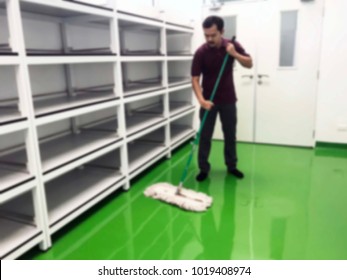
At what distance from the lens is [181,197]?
2828mm

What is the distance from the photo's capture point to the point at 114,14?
2.70 meters

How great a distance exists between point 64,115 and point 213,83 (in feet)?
5.18

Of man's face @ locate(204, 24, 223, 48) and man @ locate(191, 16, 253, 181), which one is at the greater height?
man's face @ locate(204, 24, 223, 48)

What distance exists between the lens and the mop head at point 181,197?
2713 mm

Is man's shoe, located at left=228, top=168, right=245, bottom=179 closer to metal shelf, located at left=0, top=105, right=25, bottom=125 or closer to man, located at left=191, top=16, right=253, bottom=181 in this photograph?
man, located at left=191, top=16, right=253, bottom=181

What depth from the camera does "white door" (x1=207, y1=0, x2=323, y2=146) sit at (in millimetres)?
4180

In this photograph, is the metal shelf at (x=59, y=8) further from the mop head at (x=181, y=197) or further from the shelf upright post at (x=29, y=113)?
the mop head at (x=181, y=197)

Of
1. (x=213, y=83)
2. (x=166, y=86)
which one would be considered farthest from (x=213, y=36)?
(x=166, y=86)

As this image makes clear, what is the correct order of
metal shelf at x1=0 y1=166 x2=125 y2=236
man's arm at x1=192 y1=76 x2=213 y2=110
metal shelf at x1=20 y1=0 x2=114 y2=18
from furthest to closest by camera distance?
man's arm at x1=192 y1=76 x2=213 y2=110 < metal shelf at x1=0 y1=166 x2=125 y2=236 < metal shelf at x1=20 y1=0 x2=114 y2=18

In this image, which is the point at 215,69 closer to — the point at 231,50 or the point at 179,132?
the point at 231,50

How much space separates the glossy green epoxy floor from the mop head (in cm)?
6

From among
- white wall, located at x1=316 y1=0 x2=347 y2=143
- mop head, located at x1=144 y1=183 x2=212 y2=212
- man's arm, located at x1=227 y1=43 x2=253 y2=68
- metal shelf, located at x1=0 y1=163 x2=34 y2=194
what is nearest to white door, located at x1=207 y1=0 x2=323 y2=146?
white wall, located at x1=316 y1=0 x2=347 y2=143
